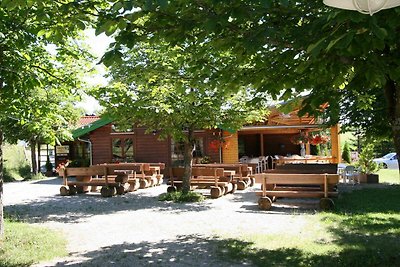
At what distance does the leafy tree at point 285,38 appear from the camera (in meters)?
3.35

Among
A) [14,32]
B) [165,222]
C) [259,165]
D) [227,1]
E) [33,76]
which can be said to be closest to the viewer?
[227,1]

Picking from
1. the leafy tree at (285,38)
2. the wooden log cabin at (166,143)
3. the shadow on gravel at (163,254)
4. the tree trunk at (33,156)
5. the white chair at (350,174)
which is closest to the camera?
the leafy tree at (285,38)

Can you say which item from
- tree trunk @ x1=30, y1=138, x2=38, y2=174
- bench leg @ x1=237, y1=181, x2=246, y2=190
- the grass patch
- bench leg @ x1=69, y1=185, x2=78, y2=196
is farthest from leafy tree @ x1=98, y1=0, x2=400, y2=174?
tree trunk @ x1=30, y1=138, x2=38, y2=174

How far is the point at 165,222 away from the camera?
31.5ft

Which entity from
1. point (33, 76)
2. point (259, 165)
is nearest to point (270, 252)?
point (33, 76)

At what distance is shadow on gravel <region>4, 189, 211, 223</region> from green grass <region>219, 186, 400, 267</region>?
3862 mm

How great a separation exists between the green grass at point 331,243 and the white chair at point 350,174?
7.47m

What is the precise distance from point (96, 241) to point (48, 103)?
2.92 m

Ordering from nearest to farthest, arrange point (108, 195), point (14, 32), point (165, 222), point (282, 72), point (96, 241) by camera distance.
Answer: point (282, 72)
point (14, 32)
point (96, 241)
point (165, 222)
point (108, 195)

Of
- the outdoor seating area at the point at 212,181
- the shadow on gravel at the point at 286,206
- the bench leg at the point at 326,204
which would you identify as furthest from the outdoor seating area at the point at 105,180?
the bench leg at the point at 326,204

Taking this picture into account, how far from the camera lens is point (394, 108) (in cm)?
513

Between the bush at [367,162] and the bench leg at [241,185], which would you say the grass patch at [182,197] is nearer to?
the bench leg at [241,185]

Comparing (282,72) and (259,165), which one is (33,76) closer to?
(282,72)

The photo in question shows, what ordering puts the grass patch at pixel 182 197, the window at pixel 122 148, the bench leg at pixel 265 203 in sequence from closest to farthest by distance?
the bench leg at pixel 265 203, the grass patch at pixel 182 197, the window at pixel 122 148
